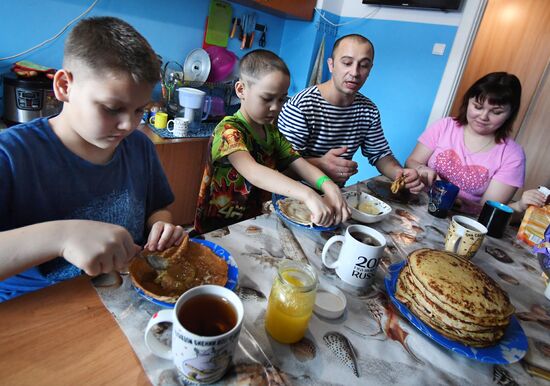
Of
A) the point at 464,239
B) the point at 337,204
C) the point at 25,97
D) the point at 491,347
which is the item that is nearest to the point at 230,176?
the point at 337,204

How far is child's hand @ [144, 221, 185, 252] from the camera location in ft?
2.19

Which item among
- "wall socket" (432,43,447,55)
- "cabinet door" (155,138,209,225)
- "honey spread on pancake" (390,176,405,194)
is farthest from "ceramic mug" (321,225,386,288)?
"wall socket" (432,43,447,55)

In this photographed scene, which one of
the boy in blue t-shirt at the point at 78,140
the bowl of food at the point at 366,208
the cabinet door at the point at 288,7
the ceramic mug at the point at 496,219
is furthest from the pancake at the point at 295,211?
the cabinet door at the point at 288,7

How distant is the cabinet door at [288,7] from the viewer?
2516 mm

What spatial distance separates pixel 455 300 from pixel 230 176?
2.73 feet

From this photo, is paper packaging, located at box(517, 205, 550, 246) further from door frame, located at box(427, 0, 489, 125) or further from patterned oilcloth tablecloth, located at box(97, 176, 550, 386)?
door frame, located at box(427, 0, 489, 125)

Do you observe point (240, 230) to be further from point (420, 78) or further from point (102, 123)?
point (420, 78)

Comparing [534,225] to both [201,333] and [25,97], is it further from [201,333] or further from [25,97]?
[25,97]

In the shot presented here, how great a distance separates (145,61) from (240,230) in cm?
46

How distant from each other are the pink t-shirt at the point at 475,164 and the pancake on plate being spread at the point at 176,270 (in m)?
1.35

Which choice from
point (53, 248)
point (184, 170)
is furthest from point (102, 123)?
point (184, 170)

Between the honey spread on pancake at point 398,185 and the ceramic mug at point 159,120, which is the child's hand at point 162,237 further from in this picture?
the ceramic mug at point 159,120

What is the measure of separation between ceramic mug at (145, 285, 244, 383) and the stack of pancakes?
15.4 inches

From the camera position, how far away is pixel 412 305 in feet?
2.28
